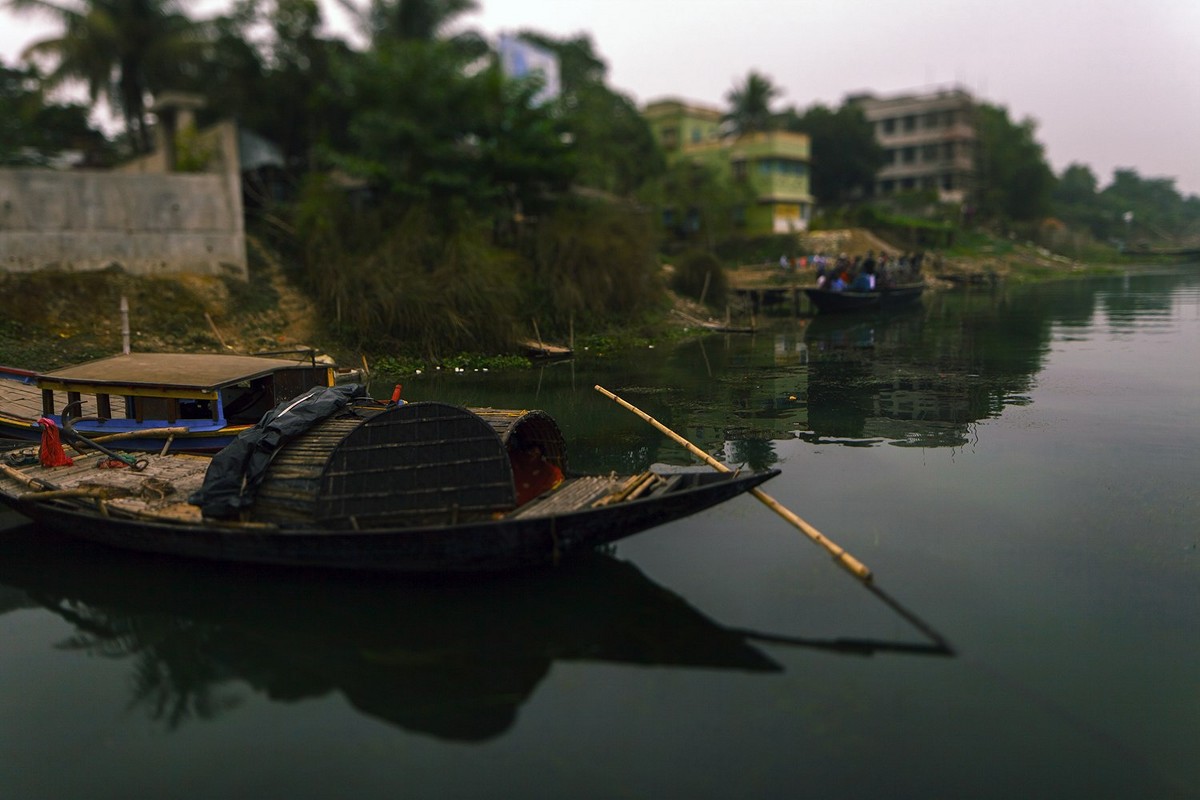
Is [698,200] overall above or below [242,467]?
above

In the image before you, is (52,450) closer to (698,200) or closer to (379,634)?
(379,634)

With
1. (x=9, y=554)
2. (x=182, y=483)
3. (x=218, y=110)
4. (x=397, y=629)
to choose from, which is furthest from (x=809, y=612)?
(x=218, y=110)

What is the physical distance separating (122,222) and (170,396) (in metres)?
12.7

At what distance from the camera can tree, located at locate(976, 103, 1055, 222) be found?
70125mm

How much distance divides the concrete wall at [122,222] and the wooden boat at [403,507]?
48.7 feet

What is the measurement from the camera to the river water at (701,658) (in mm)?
5922

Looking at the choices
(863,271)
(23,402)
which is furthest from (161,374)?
(863,271)

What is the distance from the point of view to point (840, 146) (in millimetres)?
64188

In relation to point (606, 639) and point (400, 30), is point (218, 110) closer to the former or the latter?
point (400, 30)

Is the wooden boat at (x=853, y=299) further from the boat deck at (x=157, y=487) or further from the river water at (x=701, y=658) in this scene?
the boat deck at (x=157, y=487)

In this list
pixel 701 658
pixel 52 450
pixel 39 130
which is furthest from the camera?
pixel 39 130

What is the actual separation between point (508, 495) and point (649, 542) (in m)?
2.02

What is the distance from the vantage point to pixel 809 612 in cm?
787

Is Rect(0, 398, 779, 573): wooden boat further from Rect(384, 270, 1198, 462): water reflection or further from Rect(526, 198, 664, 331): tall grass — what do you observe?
Rect(526, 198, 664, 331): tall grass
